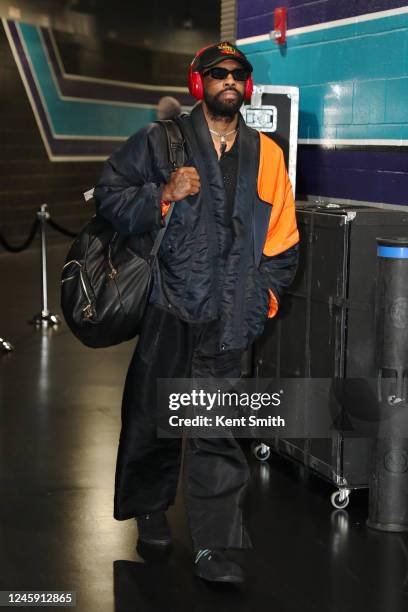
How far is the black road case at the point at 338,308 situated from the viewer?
3.79 meters

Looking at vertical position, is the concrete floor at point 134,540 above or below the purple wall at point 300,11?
below

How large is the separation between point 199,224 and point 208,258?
0.11 meters

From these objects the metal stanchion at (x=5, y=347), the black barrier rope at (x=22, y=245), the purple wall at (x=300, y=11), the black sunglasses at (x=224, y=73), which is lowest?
the metal stanchion at (x=5, y=347)

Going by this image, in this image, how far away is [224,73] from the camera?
308 cm

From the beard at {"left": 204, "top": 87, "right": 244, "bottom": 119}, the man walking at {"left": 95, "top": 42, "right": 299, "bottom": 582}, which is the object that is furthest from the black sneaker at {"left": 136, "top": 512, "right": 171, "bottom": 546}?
the beard at {"left": 204, "top": 87, "right": 244, "bottom": 119}

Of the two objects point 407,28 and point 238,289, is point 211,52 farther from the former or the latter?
point 407,28

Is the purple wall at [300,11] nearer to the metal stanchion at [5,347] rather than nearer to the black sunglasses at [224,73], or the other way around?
the black sunglasses at [224,73]

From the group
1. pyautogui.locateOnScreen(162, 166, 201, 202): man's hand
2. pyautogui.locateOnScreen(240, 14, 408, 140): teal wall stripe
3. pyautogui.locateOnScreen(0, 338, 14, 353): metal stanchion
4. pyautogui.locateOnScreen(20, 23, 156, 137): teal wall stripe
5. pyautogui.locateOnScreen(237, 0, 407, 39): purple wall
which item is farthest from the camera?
pyautogui.locateOnScreen(20, 23, 156, 137): teal wall stripe

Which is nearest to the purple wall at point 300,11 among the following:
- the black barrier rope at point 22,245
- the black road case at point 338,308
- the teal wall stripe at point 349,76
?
the teal wall stripe at point 349,76

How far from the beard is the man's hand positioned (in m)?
0.25

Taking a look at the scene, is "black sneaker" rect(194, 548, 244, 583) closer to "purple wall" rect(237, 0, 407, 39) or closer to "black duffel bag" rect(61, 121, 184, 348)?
"black duffel bag" rect(61, 121, 184, 348)

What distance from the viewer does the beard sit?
3098 millimetres

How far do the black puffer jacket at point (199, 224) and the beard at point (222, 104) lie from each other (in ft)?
0.23

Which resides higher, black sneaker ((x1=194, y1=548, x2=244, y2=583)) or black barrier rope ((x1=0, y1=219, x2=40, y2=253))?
black barrier rope ((x1=0, y1=219, x2=40, y2=253))
